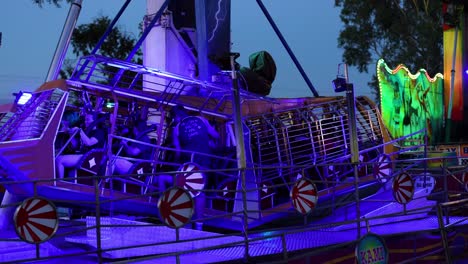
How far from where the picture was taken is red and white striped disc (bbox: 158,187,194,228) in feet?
23.2

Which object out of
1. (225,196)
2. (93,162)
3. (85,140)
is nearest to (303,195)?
(225,196)

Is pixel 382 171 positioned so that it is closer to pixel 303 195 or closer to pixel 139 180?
pixel 303 195

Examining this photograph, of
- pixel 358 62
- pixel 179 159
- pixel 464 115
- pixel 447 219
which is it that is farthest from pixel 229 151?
pixel 358 62

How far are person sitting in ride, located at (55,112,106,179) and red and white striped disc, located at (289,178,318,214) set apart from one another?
2.94 metres

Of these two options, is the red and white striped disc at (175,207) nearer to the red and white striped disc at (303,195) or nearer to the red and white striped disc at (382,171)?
the red and white striped disc at (303,195)

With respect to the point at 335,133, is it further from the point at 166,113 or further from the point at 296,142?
the point at 166,113

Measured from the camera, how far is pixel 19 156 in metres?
8.75

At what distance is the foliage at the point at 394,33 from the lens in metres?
41.3

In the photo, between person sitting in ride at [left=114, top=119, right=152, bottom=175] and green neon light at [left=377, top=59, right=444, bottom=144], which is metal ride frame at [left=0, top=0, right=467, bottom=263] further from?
green neon light at [left=377, top=59, right=444, bottom=144]

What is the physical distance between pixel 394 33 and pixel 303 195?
36.4m

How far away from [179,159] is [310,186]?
7.72 feet

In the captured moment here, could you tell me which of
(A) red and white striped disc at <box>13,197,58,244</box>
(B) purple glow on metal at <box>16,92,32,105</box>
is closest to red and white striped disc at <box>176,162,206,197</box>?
(B) purple glow on metal at <box>16,92,32,105</box>

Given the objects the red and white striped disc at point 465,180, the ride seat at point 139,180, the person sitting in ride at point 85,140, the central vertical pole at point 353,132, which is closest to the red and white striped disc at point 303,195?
the central vertical pole at point 353,132

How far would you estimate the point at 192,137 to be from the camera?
402 inches
